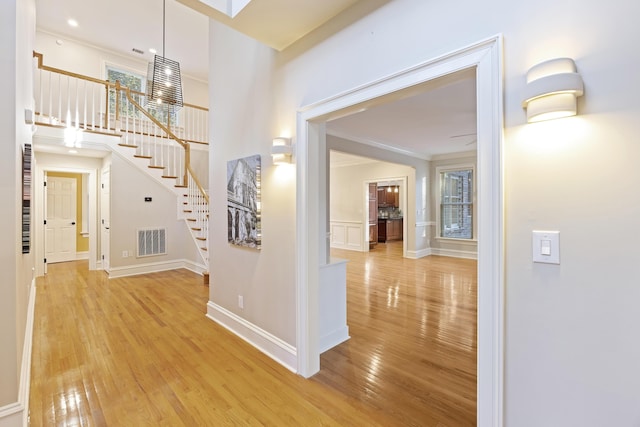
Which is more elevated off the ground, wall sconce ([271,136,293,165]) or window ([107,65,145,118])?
window ([107,65,145,118])

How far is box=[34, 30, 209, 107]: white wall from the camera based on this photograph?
6117 mm

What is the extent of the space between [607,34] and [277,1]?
1785mm

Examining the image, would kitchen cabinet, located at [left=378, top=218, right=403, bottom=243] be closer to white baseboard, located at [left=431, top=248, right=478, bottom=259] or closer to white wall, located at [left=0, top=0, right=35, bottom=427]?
white baseboard, located at [left=431, top=248, right=478, bottom=259]

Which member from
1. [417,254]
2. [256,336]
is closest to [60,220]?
[256,336]

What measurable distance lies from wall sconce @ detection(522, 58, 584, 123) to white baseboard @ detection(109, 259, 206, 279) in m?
5.94

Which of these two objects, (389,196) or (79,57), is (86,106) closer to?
(79,57)

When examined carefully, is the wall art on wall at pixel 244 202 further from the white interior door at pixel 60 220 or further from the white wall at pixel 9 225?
the white interior door at pixel 60 220

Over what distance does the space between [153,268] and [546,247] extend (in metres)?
6.84

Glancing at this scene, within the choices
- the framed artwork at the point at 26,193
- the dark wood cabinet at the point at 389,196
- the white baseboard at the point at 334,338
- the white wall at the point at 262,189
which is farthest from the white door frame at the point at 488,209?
the dark wood cabinet at the point at 389,196

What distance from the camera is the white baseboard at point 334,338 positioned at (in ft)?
9.18

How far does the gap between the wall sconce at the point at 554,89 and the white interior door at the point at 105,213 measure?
685 centimetres

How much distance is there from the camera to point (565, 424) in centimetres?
116

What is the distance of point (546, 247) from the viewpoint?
1.20 metres

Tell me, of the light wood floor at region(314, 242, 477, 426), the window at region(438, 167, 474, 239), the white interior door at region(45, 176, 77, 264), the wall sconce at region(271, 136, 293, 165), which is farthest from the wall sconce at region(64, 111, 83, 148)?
the window at region(438, 167, 474, 239)
